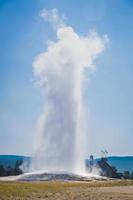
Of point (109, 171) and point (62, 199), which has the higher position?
point (109, 171)

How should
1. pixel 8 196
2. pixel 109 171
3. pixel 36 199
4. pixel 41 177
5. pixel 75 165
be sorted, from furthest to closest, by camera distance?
pixel 109 171, pixel 75 165, pixel 41 177, pixel 8 196, pixel 36 199

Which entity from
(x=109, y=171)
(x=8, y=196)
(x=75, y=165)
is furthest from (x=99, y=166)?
(x=8, y=196)

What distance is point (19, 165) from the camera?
529 ft

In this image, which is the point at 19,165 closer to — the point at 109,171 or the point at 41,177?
the point at 109,171

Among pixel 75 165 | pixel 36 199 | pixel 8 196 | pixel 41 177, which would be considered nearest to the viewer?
pixel 36 199

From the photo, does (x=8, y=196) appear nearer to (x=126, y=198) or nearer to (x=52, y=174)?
(x=126, y=198)

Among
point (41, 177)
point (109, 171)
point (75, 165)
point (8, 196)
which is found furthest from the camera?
point (109, 171)

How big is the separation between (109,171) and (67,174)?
132ft

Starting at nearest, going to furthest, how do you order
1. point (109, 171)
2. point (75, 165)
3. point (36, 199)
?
1. point (36, 199)
2. point (75, 165)
3. point (109, 171)

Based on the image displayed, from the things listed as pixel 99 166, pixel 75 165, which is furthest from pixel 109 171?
pixel 75 165

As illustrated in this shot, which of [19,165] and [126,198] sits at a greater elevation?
[19,165]

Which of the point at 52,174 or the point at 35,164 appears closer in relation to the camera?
the point at 52,174

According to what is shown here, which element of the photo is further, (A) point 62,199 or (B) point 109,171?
(B) point 109,171

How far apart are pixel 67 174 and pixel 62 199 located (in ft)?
238
